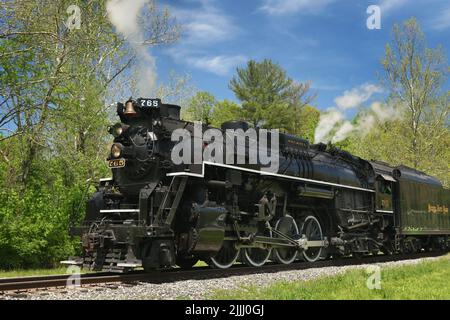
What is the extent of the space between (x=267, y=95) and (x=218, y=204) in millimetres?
35167

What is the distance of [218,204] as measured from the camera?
37.2 ft

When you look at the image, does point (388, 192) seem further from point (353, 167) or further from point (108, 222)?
point (108, 222)

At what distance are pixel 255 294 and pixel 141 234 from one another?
2851 millimetres

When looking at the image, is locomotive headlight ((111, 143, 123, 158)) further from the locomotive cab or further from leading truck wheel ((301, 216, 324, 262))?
the locomotive cab

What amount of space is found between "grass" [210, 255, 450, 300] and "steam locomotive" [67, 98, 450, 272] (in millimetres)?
2302

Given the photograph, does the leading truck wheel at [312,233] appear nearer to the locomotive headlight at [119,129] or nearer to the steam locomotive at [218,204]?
the steam locomotive at [218,204]

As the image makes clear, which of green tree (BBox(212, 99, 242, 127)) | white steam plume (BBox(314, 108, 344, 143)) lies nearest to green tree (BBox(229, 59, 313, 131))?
green tree (BBox(212, 99, 242, 127))

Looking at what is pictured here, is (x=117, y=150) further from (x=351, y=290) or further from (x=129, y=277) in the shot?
(x=351, y=290)

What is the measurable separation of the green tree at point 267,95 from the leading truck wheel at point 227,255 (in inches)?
1254

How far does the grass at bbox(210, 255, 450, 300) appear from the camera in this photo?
7.56m

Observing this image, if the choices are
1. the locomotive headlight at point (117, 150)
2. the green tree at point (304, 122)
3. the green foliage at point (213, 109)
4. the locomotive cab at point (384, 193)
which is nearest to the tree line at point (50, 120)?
the locomotive headlight at point (117, 150)

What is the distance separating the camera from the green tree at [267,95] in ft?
143

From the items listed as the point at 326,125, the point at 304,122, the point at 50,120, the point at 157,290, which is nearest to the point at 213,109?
the point at 304,122
